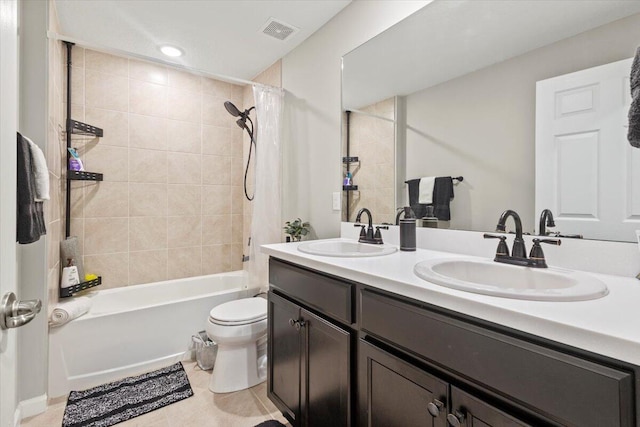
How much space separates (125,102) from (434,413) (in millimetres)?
3065

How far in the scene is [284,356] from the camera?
149 centimetres

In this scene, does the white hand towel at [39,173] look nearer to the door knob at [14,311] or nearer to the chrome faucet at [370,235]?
the door knob at [14,311]

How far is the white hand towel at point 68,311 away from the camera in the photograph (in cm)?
184

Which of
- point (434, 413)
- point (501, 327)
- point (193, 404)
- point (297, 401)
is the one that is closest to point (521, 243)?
point (501, 327)

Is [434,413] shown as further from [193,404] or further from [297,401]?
[193,404]

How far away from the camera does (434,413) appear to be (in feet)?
2.63

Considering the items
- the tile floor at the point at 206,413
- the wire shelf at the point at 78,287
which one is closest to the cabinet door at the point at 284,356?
the tile floor at the point at 206,413

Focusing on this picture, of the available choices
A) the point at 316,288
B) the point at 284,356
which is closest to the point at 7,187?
the point at 316,288

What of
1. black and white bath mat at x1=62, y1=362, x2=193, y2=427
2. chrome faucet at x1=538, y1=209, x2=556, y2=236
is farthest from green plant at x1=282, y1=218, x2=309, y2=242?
chrome faucet at x1=538, y1=209, x2=556, y2=236

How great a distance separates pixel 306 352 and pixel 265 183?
1.44 meters

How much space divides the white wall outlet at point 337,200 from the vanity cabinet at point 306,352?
65 cm

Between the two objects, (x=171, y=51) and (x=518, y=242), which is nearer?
(x=518, y=242)

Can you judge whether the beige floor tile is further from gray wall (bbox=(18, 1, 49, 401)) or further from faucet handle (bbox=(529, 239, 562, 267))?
faucet handle (bbox=(529, 239, 562, 267))

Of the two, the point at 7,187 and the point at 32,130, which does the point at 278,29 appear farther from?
the point at 7,187
